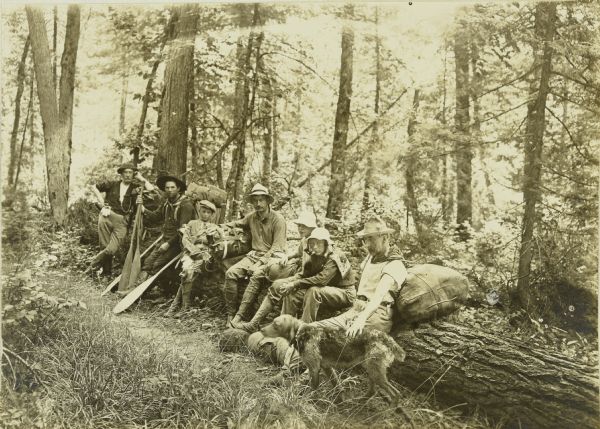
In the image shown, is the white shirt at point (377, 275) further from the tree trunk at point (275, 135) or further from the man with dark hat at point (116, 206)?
the man with dark hat at point (116, 206)

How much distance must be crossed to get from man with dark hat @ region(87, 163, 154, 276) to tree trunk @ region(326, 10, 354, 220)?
209 cm

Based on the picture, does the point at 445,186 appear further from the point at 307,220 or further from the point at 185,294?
the point at 185,294

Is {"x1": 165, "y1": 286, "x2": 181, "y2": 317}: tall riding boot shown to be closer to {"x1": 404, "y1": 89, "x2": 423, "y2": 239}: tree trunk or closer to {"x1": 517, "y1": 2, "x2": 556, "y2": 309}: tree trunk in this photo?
{"x1": 404, "y1": 89, "x2": 423, "y2": 239}: tree trunk

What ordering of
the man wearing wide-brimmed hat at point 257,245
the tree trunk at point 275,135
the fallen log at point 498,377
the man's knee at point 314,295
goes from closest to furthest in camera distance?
the fallen log at point 498,377 → the man's knee at point 314,295 → the man wearing wide-brimmed hat at point 257,245 → the tree trunk at point 275,135

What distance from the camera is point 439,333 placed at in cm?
412

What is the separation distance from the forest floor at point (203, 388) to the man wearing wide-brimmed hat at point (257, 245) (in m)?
0.48

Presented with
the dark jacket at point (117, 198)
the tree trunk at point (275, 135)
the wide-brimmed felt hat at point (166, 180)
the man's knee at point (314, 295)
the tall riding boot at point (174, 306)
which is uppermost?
the tree trunk at point (275, 135)

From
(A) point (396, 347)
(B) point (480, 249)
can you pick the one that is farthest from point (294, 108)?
(A) point (396, 347)

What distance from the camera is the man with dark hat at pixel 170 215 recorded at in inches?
236

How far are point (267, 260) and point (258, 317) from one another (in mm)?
638

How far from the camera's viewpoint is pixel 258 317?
5.04m

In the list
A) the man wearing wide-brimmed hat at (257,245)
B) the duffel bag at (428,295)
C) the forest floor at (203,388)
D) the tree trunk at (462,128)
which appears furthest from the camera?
the man wearing wide-brimmed hat at (257,245)

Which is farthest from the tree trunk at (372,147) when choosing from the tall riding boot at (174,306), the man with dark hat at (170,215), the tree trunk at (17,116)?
the tree trunk at (17,116)

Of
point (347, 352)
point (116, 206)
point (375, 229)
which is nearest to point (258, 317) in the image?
point (347, 352)
